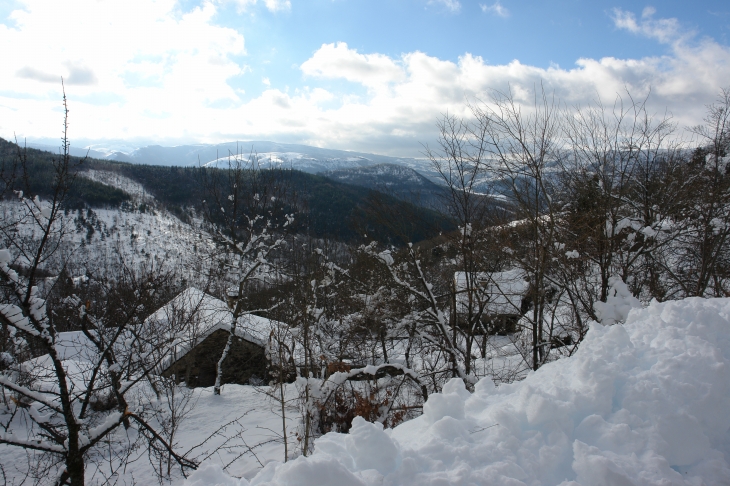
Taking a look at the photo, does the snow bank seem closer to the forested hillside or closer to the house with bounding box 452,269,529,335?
the house with bounding box 452,269,529,335

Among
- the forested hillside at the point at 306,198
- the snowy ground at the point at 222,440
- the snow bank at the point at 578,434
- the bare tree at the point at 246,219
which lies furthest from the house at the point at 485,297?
the bare tree at the point at 246,219

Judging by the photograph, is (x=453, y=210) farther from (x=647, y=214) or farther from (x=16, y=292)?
(x=16, y=292)

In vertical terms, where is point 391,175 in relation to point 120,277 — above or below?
above

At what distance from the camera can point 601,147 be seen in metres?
8.95

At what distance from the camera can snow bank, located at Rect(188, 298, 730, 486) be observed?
228 centimetres

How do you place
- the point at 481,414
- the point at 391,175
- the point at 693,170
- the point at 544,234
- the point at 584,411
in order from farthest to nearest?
the point at 391,175, the point at 693,170, the point at 544,234, the point at 481,414, the point at 584,411

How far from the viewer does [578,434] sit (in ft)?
8.47

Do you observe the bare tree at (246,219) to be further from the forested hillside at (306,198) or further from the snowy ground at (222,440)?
the snowy ground at (222,440)

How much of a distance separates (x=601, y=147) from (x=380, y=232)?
7591 mm

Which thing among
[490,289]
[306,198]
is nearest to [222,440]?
[490,289]

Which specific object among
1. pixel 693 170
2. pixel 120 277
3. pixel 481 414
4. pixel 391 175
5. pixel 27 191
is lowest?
pixel 120 277

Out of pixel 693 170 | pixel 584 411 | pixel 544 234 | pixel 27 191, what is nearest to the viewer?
pixel 584 411

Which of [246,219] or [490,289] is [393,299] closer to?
[490,289]

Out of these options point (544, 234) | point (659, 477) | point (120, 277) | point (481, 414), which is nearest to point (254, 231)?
point (120, 277)
